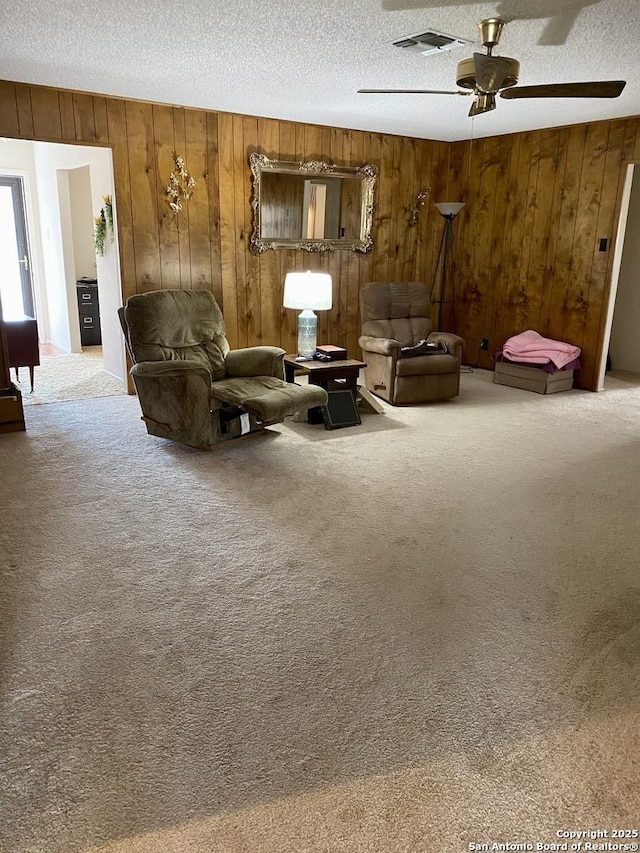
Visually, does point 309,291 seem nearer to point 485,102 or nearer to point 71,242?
point 485,102

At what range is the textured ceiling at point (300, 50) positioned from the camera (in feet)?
10.0

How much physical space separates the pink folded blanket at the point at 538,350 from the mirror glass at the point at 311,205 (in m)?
1.73

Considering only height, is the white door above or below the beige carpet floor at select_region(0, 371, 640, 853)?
above

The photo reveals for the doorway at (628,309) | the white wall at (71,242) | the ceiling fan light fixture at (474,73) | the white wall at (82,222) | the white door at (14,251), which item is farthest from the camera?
the white door at (14,251)

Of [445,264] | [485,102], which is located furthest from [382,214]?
[485,102]

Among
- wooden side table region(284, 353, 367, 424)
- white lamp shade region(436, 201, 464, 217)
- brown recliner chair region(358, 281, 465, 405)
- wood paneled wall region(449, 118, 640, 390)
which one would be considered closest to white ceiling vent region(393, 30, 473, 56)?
wooden side table region(284, 353, 367, 424)

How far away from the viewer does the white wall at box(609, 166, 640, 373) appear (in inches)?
264

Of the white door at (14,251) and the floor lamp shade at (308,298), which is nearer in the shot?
the floor lamp shade at (308,298)

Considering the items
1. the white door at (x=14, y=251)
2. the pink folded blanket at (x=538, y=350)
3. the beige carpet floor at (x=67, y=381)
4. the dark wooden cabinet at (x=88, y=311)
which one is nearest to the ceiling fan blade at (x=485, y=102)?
the pink folded blanket at (x=538, y=350)

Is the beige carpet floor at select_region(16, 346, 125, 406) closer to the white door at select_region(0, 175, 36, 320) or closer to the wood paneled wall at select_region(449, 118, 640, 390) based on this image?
the white door at select_region(0, 175, 36, 320)

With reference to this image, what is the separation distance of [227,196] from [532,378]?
3.20m

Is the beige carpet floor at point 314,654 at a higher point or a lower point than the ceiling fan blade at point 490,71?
lower

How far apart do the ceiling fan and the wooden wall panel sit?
107 inches

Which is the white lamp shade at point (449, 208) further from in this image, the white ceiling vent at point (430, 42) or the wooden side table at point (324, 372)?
the white ceiling vent at point (430, 42)
